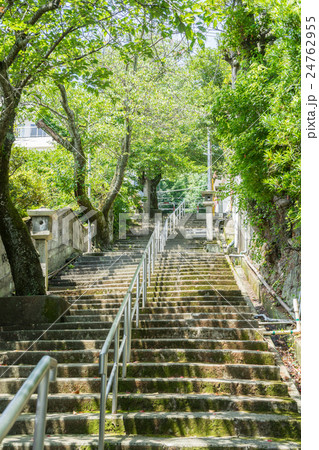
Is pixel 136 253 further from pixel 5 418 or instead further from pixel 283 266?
pixel 5 418

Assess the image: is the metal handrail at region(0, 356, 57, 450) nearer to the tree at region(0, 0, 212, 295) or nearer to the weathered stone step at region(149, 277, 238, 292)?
the tree at region(0, 0, 212, 295)

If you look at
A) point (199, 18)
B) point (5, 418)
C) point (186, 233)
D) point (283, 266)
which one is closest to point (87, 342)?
point (283, 266)

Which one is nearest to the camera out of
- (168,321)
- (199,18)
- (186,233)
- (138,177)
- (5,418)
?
(5,418)

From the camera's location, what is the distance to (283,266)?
7.93 m

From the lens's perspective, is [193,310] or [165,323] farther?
[193,310]

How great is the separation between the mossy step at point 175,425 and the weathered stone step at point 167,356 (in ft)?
4.50

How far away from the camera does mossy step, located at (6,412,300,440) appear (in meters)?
4.25

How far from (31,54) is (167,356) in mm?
5801

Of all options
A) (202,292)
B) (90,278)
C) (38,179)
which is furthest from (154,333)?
(38,179)

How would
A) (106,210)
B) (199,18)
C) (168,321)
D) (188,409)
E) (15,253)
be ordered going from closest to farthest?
(188,409) < (199,18) < (168,321) < (15,253) < (106,210)

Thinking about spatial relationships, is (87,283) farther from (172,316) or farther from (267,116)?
(267,116)

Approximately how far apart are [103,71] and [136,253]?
7.94m

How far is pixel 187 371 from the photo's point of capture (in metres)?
5.39

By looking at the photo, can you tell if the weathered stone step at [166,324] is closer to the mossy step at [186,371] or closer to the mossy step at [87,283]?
the mossy step at [186,371]
